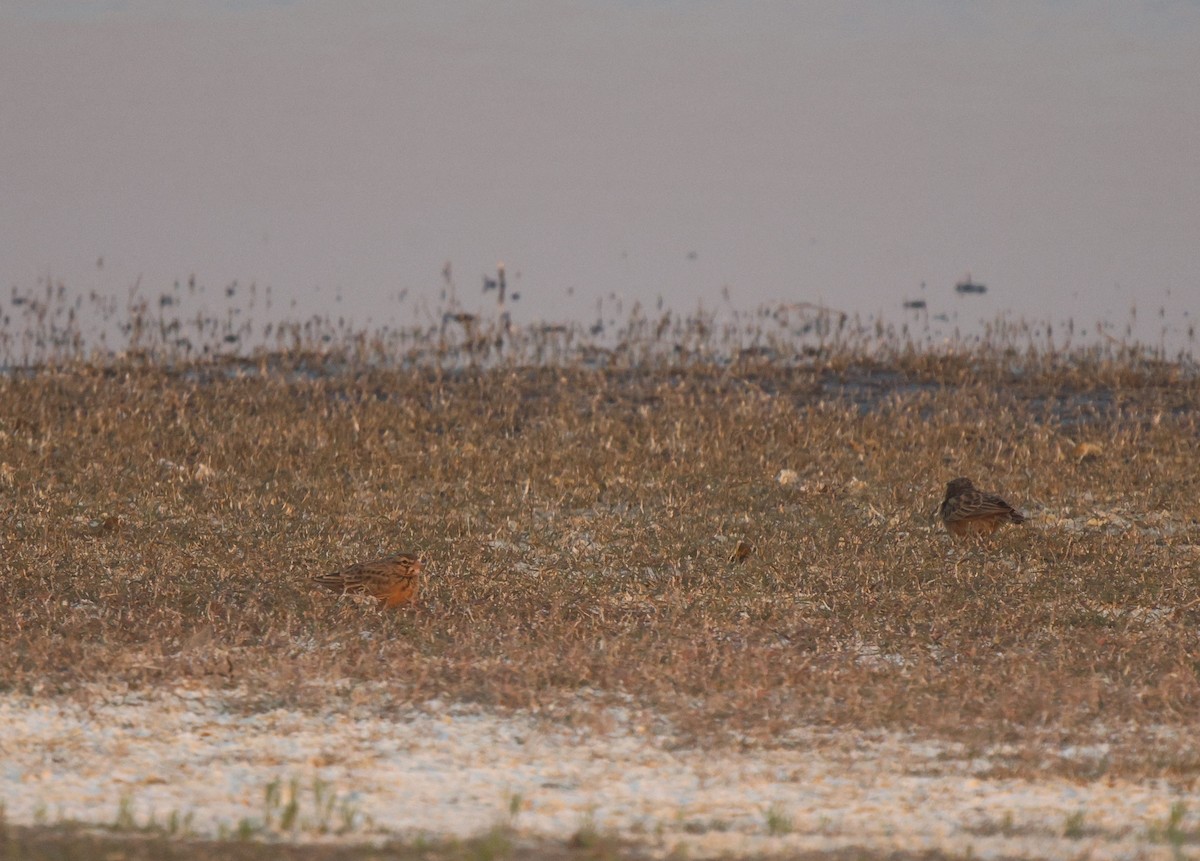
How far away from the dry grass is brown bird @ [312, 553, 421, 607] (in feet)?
0.53

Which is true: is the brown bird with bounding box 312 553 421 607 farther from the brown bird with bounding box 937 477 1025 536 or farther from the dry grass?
the brown bird with bounding box 937 477 1025 536

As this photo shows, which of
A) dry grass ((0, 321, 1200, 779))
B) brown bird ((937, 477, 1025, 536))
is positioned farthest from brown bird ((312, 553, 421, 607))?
brown bird ((937, 477, 1025, 536))

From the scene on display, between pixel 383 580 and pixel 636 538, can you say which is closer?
pixel 383 580

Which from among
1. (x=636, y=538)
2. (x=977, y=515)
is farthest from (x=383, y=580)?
(x=977, y=515)

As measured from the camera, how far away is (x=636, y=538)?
12.1 metres

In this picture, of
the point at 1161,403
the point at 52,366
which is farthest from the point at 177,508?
the point at 1161,403

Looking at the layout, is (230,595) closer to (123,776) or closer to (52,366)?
(123,776)

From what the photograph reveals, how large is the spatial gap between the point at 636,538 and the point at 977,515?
2488 mm

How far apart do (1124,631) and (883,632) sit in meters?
1.43

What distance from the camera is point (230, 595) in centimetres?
1006

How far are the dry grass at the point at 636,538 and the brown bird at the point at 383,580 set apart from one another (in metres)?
0.16

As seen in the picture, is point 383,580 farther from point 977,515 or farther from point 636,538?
point 977,515

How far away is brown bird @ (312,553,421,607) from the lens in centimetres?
977

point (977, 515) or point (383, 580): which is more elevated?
point (977, 515)
